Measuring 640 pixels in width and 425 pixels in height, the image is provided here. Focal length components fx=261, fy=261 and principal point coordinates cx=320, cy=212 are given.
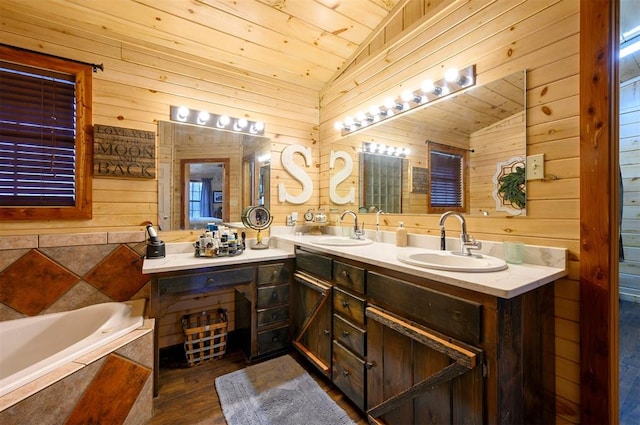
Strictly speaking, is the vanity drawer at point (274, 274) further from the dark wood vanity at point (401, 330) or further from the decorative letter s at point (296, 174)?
the decorative letter s at point (296, 174)

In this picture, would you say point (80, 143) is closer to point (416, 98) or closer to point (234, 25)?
point (234, 25)

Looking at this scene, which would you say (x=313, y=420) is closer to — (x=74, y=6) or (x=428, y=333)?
(x=428, y=333)

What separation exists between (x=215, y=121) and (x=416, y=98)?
5.42 ft

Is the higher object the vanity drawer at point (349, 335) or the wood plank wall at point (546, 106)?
the wood plank wall at point (546, 106)

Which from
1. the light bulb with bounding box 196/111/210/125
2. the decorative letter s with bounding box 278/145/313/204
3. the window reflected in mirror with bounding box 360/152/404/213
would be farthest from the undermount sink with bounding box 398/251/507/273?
the light bulb with bounding box 196/111/210/125

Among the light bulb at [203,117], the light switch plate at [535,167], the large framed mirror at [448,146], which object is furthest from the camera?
the light bulb at [203,117]

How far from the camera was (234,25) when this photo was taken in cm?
195

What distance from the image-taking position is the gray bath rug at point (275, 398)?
144 centimetres

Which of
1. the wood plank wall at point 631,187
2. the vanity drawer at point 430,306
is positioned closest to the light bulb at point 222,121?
the vanity drawer at point 430,306

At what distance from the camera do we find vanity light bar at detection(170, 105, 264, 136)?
2.14 meters

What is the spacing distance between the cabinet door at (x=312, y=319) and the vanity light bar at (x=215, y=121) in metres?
1.41

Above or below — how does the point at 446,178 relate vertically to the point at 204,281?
above

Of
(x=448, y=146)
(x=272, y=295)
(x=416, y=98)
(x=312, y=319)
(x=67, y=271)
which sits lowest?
(x=312, y=319)

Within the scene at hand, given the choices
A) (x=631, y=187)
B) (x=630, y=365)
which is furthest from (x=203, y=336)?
(x=631, y=187)
